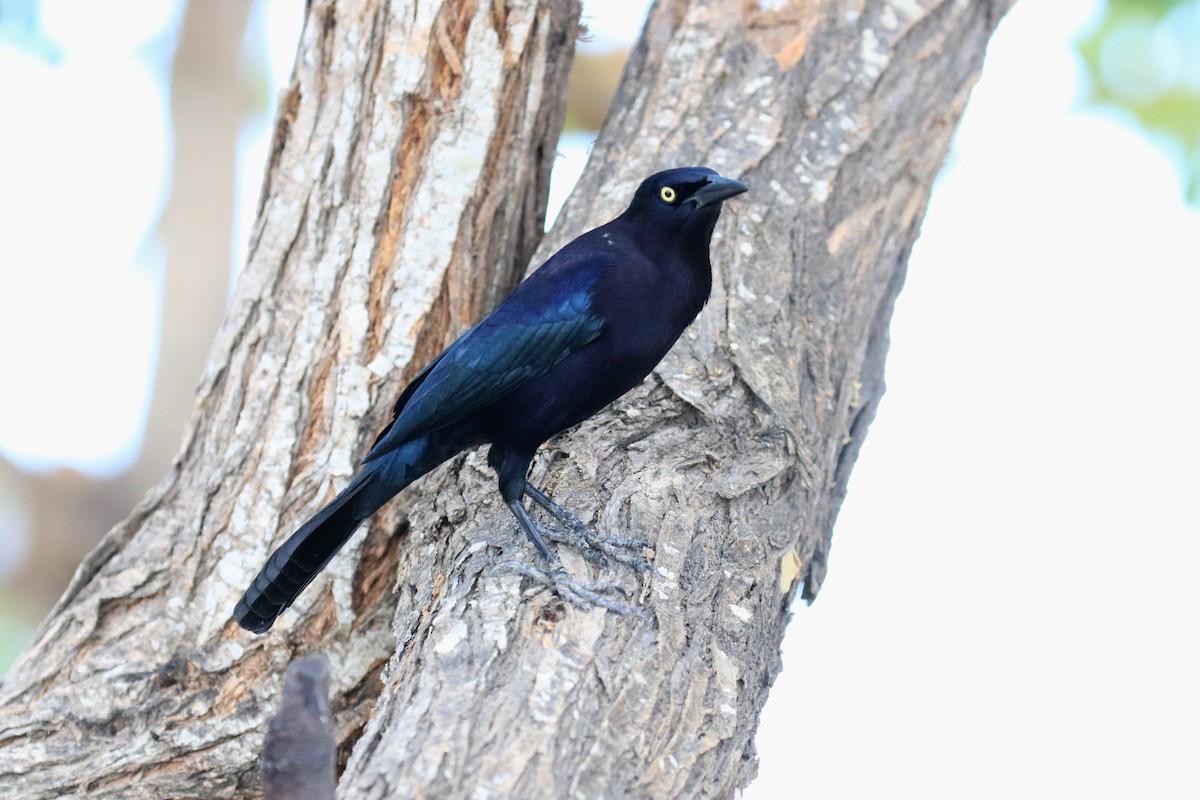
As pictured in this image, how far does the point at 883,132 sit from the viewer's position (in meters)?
4.30

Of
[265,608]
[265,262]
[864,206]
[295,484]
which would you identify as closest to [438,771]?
[265,608]

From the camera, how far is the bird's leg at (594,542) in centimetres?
283

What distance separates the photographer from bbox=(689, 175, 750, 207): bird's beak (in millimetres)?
3336

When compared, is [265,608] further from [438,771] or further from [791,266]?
[791,266]

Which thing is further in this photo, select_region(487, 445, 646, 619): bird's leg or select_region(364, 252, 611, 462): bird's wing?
select_region(364, 252, 611, 462): bird's wing

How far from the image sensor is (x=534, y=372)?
3.29 meters

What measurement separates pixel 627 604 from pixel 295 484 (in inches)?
57.2

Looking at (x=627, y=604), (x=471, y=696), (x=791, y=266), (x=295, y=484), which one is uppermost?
(x=791, y=266)

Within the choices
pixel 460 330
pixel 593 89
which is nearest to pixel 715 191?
pixel 460 330

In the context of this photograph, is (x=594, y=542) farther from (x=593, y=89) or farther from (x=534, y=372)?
(x=593, y=89)

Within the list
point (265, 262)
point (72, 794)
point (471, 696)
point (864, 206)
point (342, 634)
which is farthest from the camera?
point (864, 206)

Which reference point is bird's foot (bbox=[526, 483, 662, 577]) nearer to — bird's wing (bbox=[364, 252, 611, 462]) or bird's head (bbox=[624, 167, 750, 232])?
bird's wing (bbox=[364, 252, 611, 462])

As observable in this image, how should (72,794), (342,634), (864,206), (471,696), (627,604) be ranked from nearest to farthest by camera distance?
(471,696), (627,604), (72,794), (342,634), (864,206)

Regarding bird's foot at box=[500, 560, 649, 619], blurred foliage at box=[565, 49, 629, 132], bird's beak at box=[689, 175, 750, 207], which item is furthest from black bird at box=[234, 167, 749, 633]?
blurred foliage at box=[565, 49, 629, 132]
